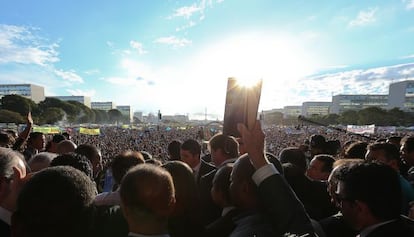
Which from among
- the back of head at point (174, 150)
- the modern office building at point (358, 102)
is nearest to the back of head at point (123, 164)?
the back of head at point (174, 150)

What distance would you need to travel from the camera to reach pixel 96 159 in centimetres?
407

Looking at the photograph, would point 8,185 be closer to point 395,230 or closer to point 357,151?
point 395,230

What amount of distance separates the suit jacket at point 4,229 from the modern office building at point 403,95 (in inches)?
5075

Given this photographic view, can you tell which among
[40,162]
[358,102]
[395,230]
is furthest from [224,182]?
[358,102]

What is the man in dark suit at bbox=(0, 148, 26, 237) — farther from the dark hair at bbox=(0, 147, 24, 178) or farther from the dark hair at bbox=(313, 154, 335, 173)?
the dark hair at bbox=(313, 154, 335, 173)

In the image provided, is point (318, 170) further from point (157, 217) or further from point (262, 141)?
point (157, 217)

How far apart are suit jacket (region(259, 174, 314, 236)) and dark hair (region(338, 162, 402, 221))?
484 mm

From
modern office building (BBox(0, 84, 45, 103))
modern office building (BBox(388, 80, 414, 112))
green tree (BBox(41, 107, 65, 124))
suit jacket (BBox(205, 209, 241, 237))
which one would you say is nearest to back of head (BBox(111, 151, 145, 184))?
suit jacket (BBox(205, 209, 241, 237))

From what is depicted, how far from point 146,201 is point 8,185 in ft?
3.65

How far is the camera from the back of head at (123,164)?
277 centimetres

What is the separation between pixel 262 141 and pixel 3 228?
5.64 feet

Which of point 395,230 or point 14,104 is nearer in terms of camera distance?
point 395,230

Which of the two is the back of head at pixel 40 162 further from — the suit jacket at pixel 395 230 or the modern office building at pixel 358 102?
the modern office building at pixel 358 102

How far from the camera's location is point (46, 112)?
69.9 meters
